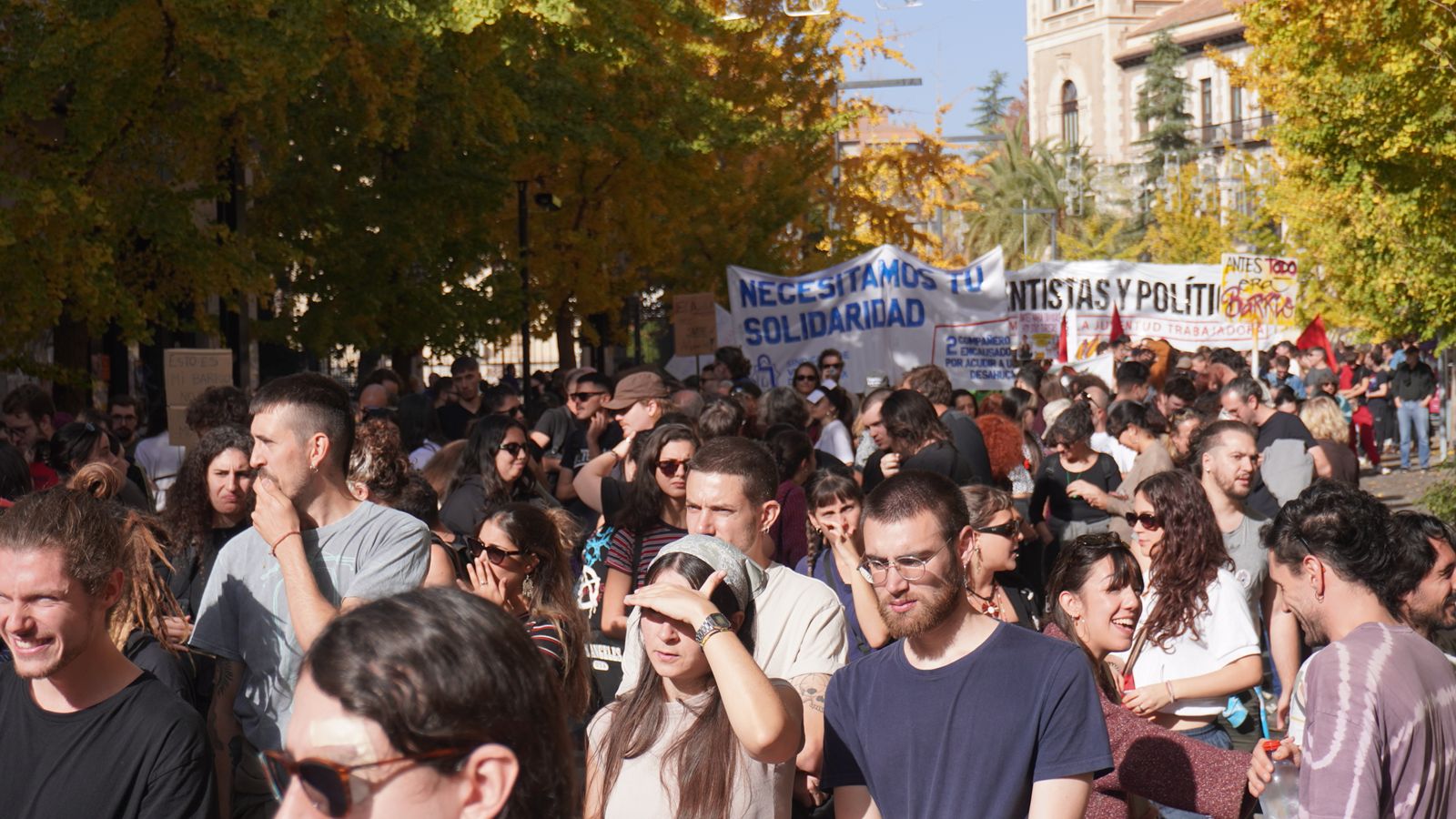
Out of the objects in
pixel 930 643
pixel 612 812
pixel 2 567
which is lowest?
Result: pixel 612 812

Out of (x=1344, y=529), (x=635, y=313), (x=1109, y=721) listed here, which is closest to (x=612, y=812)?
(x=1109, y=721)

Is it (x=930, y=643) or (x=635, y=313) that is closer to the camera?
(x=930, y=643)

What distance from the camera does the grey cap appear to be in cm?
399

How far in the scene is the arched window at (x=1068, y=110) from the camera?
9888cm

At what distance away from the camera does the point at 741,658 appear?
11.9 ft

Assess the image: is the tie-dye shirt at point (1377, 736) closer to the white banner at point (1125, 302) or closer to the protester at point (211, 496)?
the protester at point (211, 496)

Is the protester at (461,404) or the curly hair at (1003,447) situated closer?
the curly hair at (1003,447)

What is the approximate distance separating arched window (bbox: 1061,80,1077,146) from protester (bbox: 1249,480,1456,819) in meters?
97.6

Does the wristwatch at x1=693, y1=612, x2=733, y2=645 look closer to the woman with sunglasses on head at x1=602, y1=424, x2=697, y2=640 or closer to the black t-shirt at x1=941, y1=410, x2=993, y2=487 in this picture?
the woman with sunglasses on head at x1=602, y1=424, x2=697, y2=640

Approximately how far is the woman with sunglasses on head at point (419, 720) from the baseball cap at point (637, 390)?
21.4 ft

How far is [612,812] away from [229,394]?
14.1 feet

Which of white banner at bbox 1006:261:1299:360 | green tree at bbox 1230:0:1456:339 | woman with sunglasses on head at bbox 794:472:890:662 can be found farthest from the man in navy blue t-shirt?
white banner at bbox 1006:261:1299:360

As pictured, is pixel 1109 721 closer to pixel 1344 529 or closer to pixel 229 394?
pixel 1344 529

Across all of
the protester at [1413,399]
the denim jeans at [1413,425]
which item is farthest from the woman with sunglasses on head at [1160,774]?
the denim jeans at [1413,425]
